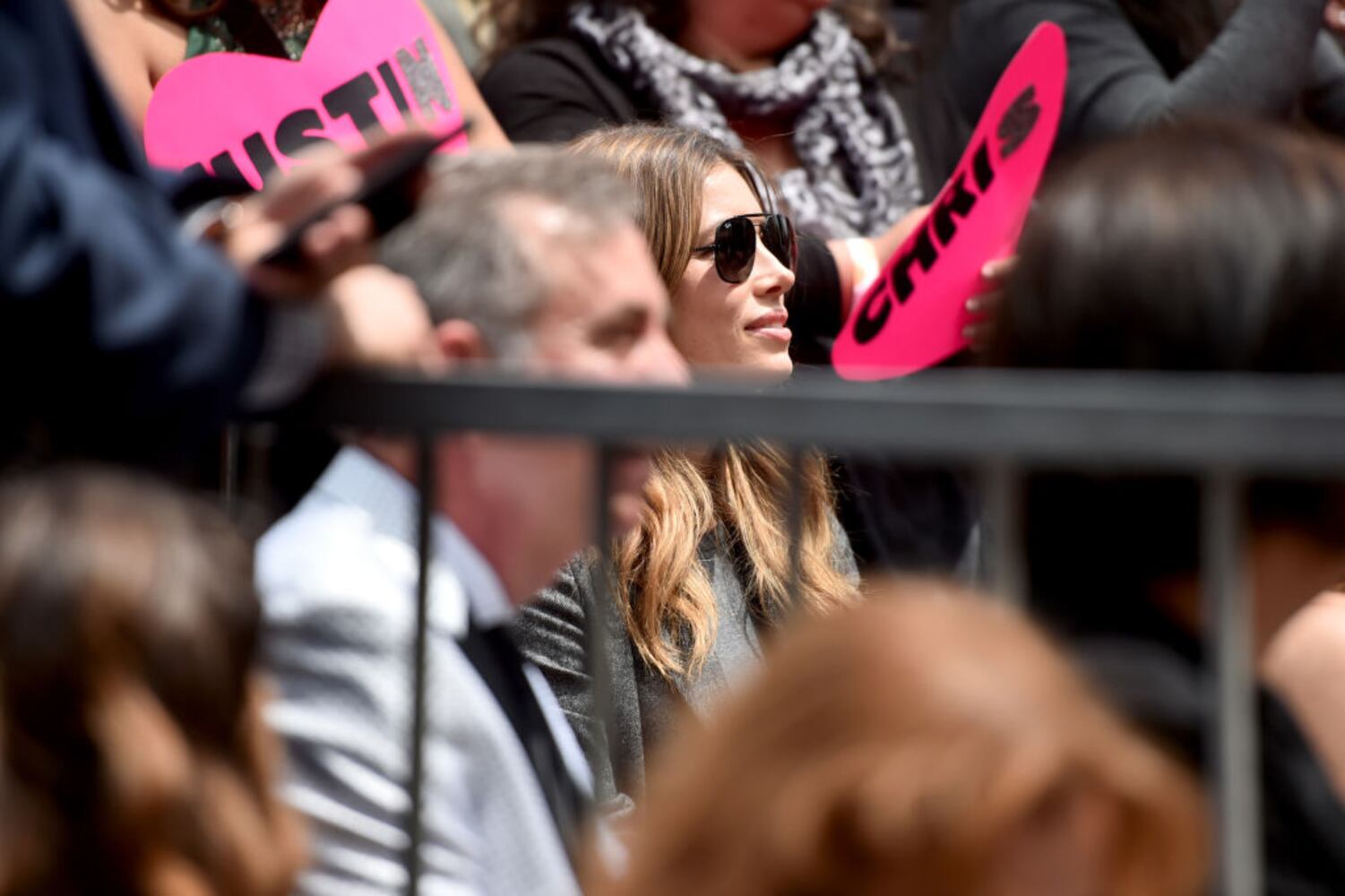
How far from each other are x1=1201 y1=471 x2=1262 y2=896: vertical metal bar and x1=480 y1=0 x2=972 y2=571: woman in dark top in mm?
2099

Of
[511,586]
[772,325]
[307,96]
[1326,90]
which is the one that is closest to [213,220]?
[511,586]

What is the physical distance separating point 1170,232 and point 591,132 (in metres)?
1.95

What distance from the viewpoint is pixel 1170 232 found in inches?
68.2

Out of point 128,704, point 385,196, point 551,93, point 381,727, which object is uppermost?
point 385,196

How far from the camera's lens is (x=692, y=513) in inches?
128

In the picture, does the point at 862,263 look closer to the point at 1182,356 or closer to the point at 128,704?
the point at 1182,356

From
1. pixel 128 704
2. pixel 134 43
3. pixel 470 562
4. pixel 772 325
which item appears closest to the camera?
pixel 128 704

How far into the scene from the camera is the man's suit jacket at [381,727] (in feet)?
6.32

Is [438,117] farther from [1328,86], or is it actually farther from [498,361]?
[1328,86]

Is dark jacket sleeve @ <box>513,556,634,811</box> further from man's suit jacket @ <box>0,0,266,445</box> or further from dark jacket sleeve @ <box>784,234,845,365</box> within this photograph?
man's suit jacket @ <box>0,0,266,445</box>

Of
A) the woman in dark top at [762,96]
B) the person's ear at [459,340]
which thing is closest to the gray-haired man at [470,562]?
the person's ear at [459,340]

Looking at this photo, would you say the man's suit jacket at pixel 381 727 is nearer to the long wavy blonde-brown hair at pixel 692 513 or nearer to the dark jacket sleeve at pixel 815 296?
the long wavy blonde-brown hair at pixel 692 513

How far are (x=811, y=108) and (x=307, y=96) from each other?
1294 mm

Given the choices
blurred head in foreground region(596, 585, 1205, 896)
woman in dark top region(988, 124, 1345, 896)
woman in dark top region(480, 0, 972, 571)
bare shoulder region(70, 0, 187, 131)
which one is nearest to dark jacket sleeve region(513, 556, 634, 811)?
woman in dark top region(480, 0, 972, 571)
